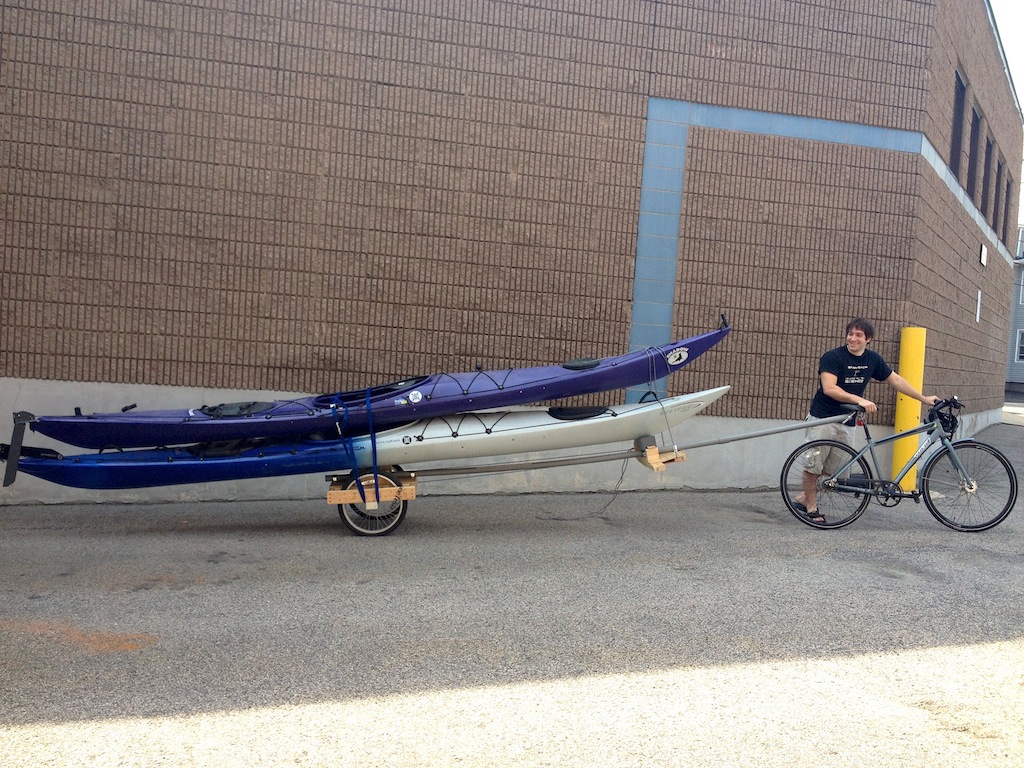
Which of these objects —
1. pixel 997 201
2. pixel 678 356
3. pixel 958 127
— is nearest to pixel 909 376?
pixel 678 356

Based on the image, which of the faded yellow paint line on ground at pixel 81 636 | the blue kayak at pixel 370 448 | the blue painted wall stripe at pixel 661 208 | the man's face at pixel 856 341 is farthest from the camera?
the blue painted wall stripe at pixel 661 208

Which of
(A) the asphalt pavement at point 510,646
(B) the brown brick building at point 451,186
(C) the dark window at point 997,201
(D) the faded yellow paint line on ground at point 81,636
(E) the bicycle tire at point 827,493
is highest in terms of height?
(C) the dark window at point 997,201

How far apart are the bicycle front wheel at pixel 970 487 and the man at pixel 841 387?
1.59 ft

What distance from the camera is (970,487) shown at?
719cm

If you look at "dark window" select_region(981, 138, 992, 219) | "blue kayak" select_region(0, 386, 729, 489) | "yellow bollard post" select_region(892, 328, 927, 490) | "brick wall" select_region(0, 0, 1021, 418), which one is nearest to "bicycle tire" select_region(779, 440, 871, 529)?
"blue kayak" select_region(0, 386, 729, 489)

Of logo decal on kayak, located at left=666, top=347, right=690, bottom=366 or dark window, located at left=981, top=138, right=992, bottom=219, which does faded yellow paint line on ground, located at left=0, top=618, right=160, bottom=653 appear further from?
dark window, located at left=981, top=138, right=992, bottom=219

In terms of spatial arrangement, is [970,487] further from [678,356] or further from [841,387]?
[678,356]

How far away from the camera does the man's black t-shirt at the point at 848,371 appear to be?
7602mm

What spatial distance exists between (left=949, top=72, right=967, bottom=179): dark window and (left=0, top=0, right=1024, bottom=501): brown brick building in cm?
231

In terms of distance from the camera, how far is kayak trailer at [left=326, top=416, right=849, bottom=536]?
6820mm

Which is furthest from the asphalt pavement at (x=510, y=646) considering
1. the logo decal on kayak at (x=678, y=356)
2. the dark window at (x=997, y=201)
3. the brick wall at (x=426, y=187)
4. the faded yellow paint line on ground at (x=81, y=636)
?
the dark window at (x=997, y=201)

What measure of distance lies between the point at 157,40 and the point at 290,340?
286cm

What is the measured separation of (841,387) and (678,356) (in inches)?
61.6

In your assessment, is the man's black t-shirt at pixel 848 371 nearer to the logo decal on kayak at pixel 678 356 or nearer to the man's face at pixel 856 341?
the man's face at pixel 856 341
